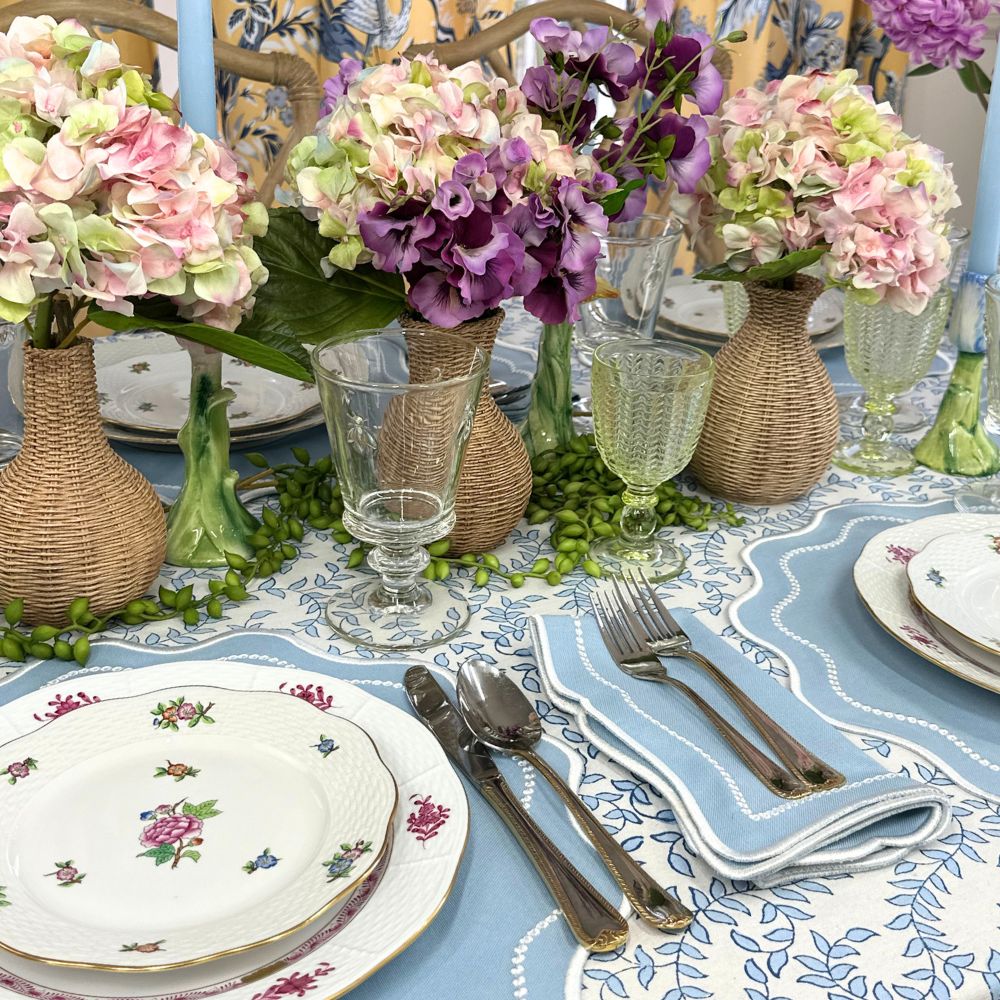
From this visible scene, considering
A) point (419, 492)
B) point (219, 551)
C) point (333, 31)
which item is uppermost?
point (333, 31)

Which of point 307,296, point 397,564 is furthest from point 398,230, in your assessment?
point 397,564

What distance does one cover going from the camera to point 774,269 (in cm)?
→ 98

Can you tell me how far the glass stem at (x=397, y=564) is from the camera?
0.86 meters

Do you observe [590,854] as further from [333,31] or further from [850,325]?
[333,31]

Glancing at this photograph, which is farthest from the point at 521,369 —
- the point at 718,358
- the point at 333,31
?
the point at 333,31

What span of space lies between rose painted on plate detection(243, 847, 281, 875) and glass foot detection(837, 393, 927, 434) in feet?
2.95

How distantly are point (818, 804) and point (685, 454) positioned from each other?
38 centimetres

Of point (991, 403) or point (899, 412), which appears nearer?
point (991, 403)

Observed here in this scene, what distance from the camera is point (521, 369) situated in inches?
52.9

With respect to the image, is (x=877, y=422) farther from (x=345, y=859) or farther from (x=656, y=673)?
(x=345, y=859)

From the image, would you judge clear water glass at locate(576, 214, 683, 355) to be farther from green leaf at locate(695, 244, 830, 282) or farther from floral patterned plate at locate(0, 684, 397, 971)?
floral patterned plate at locate(0, 684, 397, 971)

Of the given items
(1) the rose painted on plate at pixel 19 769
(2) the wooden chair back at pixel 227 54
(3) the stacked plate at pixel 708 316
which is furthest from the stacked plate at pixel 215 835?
(2) the wooden chair back at pixel 227 54

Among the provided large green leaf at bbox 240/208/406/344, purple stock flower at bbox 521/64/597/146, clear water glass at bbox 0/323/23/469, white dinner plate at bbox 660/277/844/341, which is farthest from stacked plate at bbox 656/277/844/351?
clear water glass at bbox 0/323/23/469

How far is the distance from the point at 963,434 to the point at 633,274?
40 centimetres
